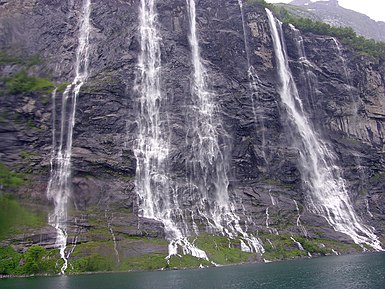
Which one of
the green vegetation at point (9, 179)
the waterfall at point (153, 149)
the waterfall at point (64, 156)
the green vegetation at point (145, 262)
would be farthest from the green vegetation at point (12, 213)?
the waterfall at point (153, 149)

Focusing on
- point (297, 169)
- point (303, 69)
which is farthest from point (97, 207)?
point (303, 69)

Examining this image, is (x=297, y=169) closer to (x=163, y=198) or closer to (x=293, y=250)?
(x=293, y=250)

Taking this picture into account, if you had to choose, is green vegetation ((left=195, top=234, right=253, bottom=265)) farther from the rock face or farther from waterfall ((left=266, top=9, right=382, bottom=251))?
waterfall ((left=266, top=9, right=382, bottom=251))

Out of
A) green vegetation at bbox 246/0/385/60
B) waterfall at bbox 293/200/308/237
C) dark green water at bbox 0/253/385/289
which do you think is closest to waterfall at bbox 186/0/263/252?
waterfall at bbox 293/200/308/237

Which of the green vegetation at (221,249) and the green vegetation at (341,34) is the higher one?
the green vegetation at (341,34)

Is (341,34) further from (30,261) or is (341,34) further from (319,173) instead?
(30,261)

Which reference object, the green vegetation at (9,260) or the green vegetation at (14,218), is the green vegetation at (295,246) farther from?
the green vegetation at (9,260)
